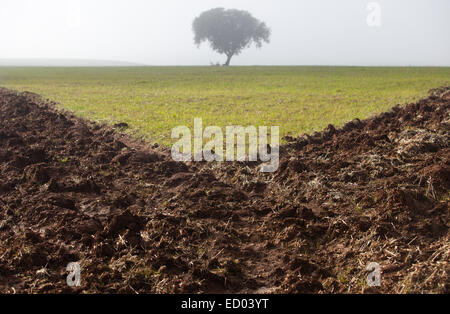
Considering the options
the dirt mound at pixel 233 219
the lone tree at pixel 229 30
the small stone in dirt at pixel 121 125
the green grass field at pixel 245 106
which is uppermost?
the lone tree at pixel 229 30

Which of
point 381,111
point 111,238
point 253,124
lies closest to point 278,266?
point 111,238

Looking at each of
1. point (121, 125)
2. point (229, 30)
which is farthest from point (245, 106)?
point (229, 30)

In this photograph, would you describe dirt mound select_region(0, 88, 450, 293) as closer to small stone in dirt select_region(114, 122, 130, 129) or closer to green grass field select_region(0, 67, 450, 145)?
green grass field select_region(0, 67, 450, 145)

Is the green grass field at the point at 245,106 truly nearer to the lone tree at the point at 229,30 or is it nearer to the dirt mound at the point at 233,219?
the dirt mound at the point at 233,219

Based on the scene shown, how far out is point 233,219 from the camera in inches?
250

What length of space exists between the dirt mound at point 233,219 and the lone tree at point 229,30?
65388 millimetres

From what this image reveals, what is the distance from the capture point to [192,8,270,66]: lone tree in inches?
2818

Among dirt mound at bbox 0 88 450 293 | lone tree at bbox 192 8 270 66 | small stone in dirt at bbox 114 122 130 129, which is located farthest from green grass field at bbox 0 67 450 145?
lone tree at bbox 192 8 270 66

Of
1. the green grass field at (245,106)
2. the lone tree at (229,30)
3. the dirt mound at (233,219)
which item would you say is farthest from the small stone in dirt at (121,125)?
the lone tree at (229,30)

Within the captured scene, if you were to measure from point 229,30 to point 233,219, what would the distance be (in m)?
69.3

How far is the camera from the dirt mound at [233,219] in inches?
183

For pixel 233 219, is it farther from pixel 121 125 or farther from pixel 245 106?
pixel 245 106

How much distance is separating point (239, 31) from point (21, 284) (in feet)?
235

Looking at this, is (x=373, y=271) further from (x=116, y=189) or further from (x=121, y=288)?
(x=116, y=189)
